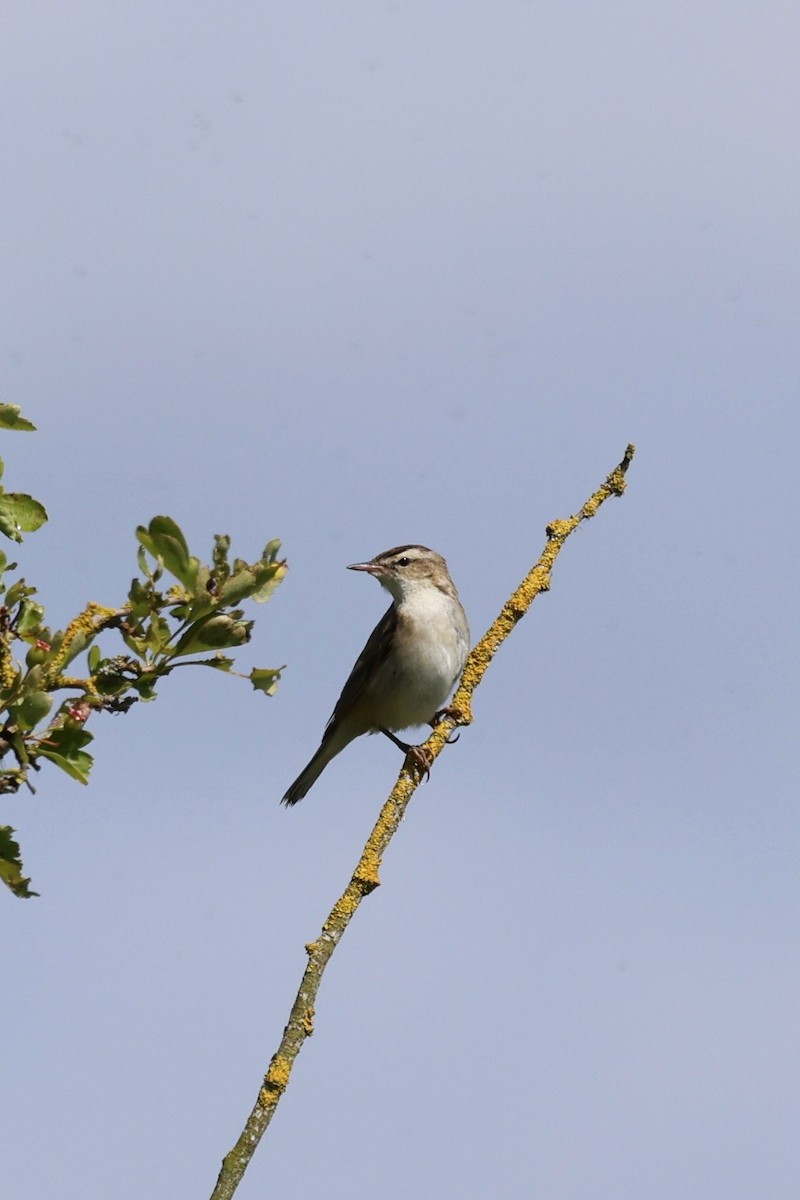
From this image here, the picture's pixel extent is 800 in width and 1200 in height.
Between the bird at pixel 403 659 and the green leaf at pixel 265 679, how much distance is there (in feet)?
21.9

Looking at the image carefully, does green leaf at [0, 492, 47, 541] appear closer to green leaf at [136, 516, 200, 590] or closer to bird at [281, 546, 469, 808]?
green leaf at [136, 516, 200, 590]

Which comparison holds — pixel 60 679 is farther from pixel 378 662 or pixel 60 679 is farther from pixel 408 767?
pixel 378 662

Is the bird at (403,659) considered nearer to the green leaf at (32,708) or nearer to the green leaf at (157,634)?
the green leaf at (157,634)

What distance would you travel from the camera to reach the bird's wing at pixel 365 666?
35.7 ft

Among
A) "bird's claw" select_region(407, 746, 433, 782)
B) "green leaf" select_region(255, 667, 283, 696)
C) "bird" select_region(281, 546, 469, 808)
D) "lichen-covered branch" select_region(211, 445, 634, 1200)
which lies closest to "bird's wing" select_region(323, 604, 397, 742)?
"bird" select_region(281, 546, 469, 808)

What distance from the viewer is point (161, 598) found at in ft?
12.3

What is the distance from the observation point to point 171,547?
3.64m

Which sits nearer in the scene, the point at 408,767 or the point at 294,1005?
the point at 294,1005

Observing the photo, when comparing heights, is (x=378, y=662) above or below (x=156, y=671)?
above

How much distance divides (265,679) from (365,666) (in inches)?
279

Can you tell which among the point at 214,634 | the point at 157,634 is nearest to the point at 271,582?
the point at 214,634

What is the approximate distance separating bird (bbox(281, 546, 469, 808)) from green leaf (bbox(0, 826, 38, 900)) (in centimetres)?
698

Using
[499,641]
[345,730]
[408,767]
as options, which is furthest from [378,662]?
[408,767]

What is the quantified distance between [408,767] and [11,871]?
122 cm
